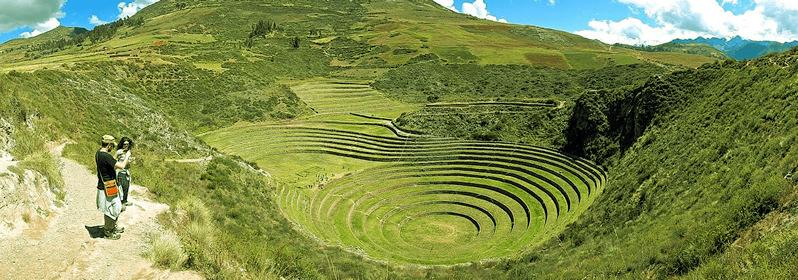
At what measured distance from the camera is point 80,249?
32.2 ft

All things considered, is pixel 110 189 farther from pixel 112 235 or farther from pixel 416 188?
pixel 416 188

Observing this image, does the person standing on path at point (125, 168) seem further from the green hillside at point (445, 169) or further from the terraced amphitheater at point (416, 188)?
the terraced amphitheater at point (416, 188)

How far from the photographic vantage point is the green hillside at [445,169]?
12.6 m

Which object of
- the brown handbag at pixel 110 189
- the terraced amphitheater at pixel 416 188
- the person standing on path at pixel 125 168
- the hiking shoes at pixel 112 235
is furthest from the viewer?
the terraced amphitheater at pixel 416 188

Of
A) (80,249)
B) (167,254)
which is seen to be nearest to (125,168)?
(80,249)

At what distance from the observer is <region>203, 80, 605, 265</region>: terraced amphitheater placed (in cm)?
3083

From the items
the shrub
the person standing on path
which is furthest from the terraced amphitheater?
the shrub

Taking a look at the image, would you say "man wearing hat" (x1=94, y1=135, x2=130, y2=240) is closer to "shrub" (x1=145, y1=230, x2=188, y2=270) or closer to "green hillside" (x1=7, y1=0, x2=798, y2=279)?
"shrub" (x1=145, y1=230, x2=188, y2=270)

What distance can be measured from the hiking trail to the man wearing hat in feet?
1.16

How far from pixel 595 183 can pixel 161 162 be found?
3002cm

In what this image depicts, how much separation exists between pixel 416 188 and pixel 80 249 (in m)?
31.9

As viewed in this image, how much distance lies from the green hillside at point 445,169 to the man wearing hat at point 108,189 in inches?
62.2

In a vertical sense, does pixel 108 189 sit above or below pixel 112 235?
above

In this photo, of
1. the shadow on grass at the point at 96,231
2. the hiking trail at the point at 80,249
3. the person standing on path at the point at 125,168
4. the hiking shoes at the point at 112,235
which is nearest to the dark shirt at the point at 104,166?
the person standing on path at the point at 125,168
